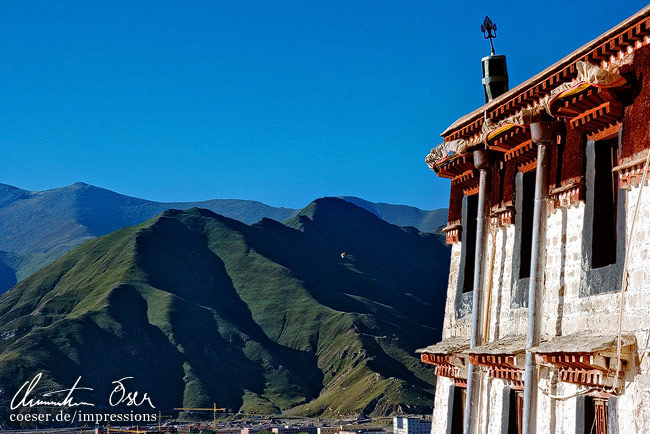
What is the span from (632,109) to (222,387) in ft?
587

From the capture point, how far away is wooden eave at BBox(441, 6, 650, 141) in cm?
1444

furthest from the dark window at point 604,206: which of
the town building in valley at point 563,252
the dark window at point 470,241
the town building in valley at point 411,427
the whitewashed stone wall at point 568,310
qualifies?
the town building in valley at point 411,427

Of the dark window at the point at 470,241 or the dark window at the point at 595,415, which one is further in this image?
the dark window at the point at 470,241

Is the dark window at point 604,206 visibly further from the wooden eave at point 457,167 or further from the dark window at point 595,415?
the wooden eave at point 457,167

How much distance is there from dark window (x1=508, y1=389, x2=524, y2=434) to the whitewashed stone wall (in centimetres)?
34

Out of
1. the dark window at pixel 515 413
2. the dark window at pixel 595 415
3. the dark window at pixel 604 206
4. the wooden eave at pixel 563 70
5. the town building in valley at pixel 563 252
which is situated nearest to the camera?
the town building in valley at pixel 563 252

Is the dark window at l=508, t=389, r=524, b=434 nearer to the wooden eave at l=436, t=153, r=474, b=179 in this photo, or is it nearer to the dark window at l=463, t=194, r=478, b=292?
the dark window at l=463, t=194, r=478, b=292

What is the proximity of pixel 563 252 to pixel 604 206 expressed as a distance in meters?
1.25

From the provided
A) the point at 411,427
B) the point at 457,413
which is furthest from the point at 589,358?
the point at 411,427

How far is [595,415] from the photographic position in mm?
15055

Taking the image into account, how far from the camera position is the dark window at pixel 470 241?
75.6ft

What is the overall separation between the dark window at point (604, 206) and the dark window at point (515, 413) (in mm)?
4119

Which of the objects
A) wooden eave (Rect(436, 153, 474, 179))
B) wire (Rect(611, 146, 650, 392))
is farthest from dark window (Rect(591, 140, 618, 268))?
wooden eave (Rect(436, 153, 474, 179))

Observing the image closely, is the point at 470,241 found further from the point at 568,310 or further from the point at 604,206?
the point at 604,206
